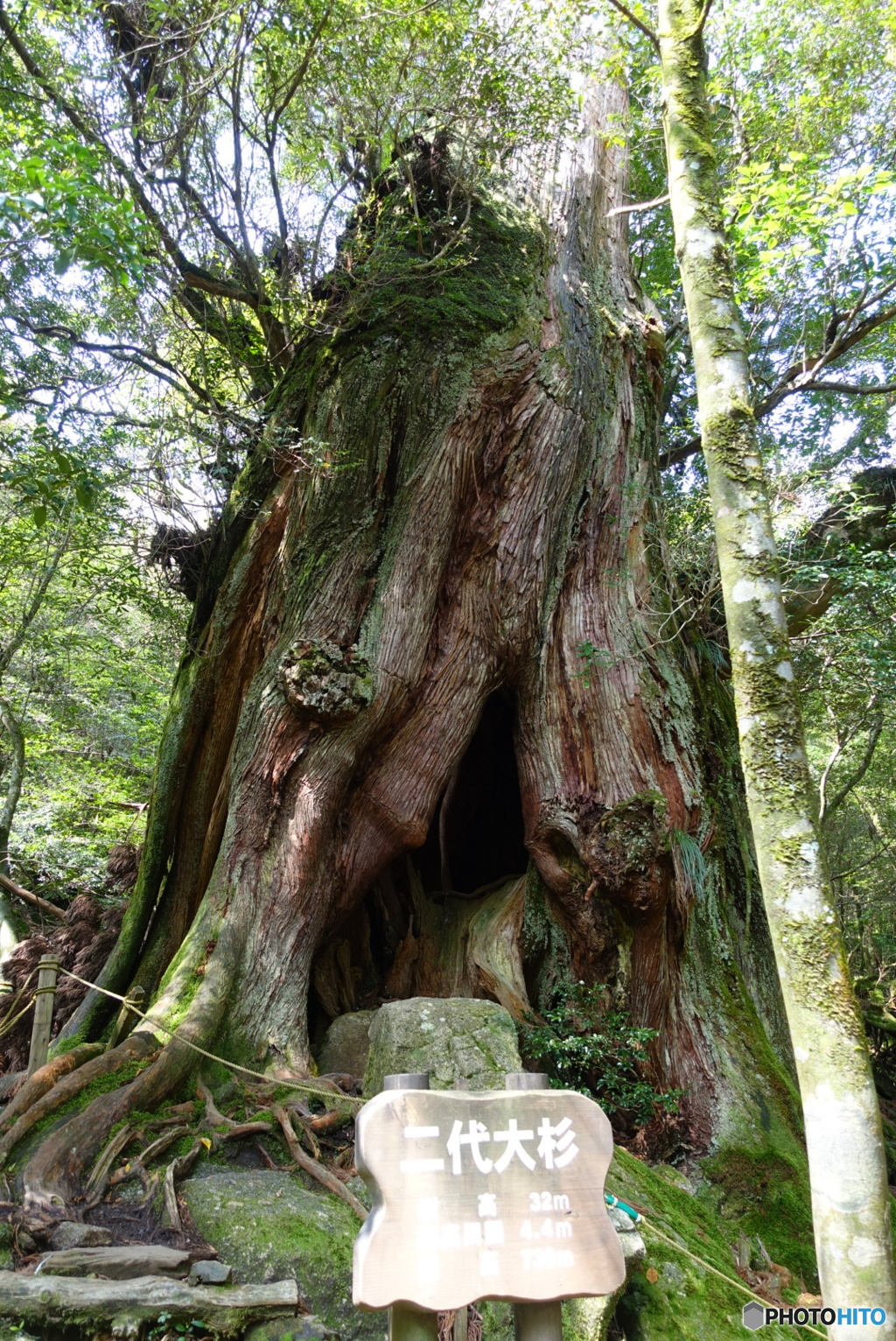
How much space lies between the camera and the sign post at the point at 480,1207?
1.87 meters

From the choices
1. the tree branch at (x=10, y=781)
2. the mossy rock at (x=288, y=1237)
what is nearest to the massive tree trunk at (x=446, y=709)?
the mossy rock at (x=288, y=1237)

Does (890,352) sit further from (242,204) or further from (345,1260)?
(345,1260)

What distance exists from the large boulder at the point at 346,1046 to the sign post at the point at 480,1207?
2.90 meters

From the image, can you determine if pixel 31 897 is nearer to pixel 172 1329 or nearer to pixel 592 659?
pixel 592 659

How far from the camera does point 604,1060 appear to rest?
4789mm

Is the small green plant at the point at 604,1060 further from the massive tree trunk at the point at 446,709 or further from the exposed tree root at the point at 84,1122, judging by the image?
the exposed tree root at the point at 84,1122

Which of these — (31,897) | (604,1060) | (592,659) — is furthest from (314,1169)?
(31,897)

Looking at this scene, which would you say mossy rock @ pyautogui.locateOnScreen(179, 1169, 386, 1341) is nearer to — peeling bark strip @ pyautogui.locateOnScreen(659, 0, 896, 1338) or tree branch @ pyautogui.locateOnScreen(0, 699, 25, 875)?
peeling bark strip @ pyautogui.locateOnScreen(659, 0, 896, 1338)

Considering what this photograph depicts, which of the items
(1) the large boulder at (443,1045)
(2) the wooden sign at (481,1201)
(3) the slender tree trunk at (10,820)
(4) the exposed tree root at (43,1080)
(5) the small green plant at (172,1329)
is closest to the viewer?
(2) the wooden sign at (481,1201)

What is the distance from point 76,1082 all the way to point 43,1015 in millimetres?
427

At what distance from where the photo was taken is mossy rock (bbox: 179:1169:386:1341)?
2.73 m

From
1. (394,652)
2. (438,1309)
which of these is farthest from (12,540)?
(438,1309)

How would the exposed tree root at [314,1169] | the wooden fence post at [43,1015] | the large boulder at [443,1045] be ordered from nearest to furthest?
the exposed tree root at [314,1169] < the large boulder at [443,1045] < the wooden fence post at [43,1015]

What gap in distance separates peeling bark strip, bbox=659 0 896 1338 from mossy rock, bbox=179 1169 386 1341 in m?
1.64
